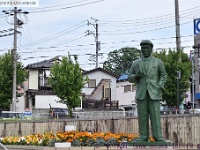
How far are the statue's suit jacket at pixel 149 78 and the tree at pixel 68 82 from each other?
2603 cm

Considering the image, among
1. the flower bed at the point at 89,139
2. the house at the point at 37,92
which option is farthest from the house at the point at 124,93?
the flower bed at the point at 89,139

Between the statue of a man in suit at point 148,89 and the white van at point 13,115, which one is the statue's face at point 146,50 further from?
the white van at point 13,115

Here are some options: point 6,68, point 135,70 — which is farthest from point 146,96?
point 6,68

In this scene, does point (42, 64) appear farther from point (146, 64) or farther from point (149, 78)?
point (149, 78)

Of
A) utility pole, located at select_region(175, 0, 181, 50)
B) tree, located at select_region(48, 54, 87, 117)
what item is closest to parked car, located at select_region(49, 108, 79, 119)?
tree, located at select_region(48, 54, 87, 117)

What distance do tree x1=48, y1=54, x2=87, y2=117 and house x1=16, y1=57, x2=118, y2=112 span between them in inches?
365

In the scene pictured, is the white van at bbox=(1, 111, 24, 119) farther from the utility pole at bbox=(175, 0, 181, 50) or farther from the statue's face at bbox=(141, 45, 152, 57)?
the statue's face at bbox=(141, 45, 152, 57)

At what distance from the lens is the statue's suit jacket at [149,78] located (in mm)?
13688

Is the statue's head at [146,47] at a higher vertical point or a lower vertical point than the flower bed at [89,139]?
higher

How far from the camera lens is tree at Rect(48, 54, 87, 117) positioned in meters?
40.1

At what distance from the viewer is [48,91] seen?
5419cm

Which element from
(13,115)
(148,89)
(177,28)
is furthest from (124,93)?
(148,89)

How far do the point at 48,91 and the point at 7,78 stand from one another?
960 centimetres

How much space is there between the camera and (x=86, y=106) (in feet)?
166
